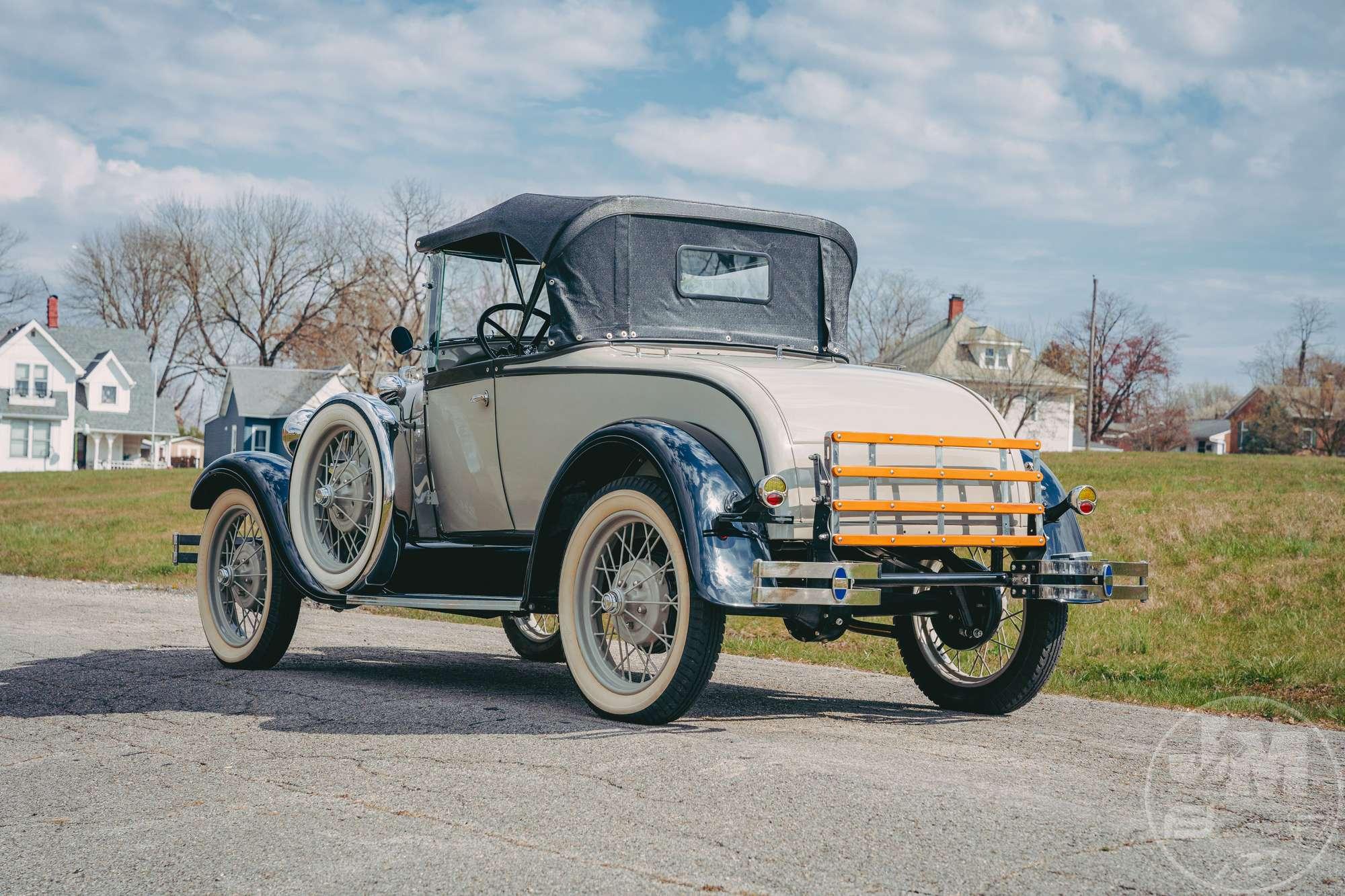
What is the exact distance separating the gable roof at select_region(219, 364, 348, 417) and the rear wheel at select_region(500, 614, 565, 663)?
50226 mm

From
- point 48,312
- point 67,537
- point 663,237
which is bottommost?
point 67,537

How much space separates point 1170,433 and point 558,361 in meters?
78.4

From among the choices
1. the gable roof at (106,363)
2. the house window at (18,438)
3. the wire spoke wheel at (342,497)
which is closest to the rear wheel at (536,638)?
the wire spoke wheel at (342,497)

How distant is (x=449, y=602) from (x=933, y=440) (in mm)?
2432

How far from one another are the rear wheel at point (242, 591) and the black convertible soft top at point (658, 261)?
2.07 m

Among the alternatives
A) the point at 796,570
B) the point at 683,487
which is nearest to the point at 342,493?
the point at 683,487

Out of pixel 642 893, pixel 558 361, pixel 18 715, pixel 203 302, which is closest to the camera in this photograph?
pixel 642 893

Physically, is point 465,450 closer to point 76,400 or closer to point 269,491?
point 269,491

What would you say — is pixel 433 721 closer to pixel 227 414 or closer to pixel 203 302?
pixel 227 414

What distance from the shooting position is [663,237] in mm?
6566

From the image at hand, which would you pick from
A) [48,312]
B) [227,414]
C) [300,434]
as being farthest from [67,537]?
[48,312]

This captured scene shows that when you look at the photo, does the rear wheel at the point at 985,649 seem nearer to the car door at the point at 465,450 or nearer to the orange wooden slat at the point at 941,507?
the orange wooden slat at the point at 941,507

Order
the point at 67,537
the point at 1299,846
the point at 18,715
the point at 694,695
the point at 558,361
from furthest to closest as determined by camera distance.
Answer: the point at 67,537
the point at 558,361
the point at 18,715
the point at 694,695
the point at 1299,846

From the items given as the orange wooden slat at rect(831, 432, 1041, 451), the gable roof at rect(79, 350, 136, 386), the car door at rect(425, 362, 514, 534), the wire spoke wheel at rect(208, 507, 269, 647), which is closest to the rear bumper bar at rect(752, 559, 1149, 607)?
the orange wooden slat at rect(831, 432, 1041, 451)
